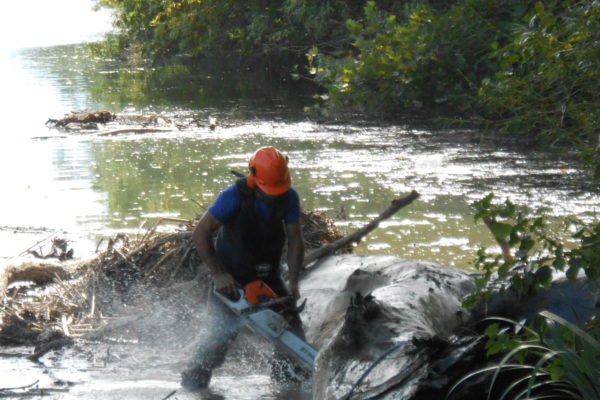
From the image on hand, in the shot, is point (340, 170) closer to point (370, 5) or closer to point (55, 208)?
point (370, 5)

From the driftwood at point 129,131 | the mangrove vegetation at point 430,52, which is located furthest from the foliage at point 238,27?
the driftwood at point 129,131

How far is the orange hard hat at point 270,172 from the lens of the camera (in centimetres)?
525

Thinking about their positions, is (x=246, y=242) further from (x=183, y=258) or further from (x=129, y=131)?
(x=129, y=131)

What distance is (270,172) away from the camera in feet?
17.3

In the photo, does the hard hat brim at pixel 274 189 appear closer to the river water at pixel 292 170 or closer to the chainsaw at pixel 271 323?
the chainsaw at pixel 271 323

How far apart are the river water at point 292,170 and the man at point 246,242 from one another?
3.59 metres

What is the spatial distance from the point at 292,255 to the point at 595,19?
2.49m

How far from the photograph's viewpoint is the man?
535cm

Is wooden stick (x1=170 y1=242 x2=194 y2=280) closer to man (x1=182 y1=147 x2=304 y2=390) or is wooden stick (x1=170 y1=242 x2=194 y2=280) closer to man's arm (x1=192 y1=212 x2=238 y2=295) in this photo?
man (x1=182 y1=147 x2=304 y2=390)

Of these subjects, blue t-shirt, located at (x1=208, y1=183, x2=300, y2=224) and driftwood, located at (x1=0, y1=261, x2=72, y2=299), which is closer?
blue t-shirt, located at (x1=208, y1=183, x2=300, y2=224)

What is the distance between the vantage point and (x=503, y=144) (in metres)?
15.2

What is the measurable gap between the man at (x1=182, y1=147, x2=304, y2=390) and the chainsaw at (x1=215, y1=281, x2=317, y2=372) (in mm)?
118

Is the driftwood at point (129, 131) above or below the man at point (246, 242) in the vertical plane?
below

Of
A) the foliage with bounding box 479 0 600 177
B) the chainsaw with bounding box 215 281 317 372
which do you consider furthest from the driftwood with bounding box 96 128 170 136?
the chainsaw with bounding box 215 281 317 372
